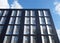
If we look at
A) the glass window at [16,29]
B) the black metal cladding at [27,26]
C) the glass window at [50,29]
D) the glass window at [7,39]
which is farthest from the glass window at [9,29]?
the glass window at [50,29]

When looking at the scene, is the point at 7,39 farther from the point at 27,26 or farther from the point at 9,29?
the point at 27,26

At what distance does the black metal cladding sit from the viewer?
700 centimetres

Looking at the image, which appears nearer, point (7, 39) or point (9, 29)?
point (7, 39)

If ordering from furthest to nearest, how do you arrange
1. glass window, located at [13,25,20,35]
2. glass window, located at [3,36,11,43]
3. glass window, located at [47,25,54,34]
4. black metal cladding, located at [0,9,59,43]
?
glass window, located at [47,25,54,34] < glass window, located at [13,25,20,35] < black metal cladding, located at [0,9,59,43] < glass window, located at [3,36,11,43]

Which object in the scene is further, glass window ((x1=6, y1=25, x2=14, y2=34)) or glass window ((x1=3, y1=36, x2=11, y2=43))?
glass window ((x1=6, y1=25, x2=14, y2=34))

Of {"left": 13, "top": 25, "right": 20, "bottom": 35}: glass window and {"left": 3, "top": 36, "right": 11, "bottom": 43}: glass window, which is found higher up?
{"left": 13, "top": 25, "right": 20, "bottom": 35}: glass window

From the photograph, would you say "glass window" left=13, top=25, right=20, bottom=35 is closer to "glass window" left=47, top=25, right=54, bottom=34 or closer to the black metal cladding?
the black metal cladding

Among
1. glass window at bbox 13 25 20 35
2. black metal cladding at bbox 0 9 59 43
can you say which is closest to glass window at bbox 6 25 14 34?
black metal cladding at bbox 0 9 59 43

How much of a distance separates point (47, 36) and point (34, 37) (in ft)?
2.40

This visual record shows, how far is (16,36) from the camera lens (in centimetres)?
714

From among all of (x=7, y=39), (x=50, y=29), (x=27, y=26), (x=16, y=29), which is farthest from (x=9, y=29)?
(x=50, y=29)

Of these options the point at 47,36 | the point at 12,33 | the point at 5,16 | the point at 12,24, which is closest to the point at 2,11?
the point at 5,16

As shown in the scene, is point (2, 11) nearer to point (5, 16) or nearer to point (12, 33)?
point (5, 16)

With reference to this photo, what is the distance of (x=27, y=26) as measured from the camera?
7867 mm
